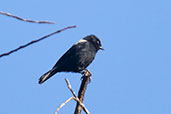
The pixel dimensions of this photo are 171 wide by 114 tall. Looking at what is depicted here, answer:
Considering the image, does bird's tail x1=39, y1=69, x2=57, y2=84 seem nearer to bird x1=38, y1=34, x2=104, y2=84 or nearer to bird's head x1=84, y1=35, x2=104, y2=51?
bird x1=38, y1=34, x2=104, y2=84

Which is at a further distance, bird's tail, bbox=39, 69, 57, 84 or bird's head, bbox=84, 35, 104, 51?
bird's head, bbox=84, 35, 104, 51

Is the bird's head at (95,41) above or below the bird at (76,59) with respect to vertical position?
above

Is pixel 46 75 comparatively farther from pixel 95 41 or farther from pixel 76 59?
pixel 95 41

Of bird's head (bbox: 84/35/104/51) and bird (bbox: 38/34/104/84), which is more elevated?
bird's head (bbox: 84/35/104/51)

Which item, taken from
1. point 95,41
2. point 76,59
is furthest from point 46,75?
point 95,41

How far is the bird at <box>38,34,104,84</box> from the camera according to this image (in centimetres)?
802

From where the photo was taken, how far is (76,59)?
26.3 feet

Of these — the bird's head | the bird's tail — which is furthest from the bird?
the bird's head

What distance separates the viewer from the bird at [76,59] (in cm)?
802

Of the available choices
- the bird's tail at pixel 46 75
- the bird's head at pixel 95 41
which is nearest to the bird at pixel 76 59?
the bird's tail at pixel 46 75

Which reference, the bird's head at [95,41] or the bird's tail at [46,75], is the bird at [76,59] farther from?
the bird's head at [95,41]

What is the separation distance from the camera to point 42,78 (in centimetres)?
806

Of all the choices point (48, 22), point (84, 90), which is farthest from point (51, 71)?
point (48, 22)

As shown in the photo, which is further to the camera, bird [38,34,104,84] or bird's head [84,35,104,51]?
bird's head [84,35,104,51]
